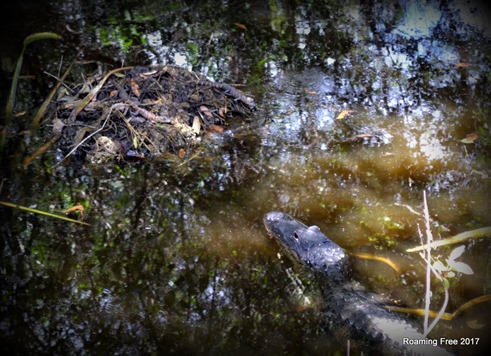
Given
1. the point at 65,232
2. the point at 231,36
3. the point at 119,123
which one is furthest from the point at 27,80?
the point at 231,36

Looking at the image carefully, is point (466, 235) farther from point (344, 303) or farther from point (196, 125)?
point (196, 125)

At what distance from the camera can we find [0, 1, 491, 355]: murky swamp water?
2.76 m

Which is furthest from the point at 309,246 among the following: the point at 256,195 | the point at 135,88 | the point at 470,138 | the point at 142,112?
the point at 135,88

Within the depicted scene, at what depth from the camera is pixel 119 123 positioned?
3959 millimetres

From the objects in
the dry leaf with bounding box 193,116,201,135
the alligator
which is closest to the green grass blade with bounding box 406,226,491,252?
the alligator

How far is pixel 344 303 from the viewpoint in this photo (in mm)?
2811

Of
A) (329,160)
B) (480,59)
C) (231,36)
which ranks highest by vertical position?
(231,36)

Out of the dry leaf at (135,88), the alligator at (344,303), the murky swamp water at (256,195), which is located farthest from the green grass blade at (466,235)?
the dry leaf at (135,88)

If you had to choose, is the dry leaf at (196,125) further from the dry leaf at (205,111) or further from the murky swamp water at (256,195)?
the murky swamp water at (256,195)

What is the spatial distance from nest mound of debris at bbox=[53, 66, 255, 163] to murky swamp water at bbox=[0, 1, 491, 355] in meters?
0.19

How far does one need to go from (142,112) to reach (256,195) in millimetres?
1481

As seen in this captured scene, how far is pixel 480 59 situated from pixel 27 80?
5.50m

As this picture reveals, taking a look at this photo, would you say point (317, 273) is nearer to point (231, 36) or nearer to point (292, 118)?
point (292, 118)

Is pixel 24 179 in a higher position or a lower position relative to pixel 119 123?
lower
